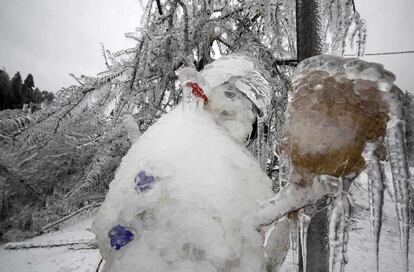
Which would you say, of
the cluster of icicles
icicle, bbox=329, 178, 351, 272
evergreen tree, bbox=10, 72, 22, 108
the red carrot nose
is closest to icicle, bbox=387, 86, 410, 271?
the cluster of icicles

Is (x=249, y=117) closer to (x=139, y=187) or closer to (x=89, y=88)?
(x=139, y=187)

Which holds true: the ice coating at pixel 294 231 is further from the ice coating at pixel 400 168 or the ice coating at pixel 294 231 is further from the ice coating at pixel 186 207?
the ice coating at pixel 400 168

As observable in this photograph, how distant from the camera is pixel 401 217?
0.62 m

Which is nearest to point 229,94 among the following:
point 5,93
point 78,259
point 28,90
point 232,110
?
point 232,110

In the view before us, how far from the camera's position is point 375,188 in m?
0.64

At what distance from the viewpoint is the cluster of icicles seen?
626mm

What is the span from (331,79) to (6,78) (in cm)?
2298

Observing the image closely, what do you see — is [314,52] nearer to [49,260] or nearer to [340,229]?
[340,229]

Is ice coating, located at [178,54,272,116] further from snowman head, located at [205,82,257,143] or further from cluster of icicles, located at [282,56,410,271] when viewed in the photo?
cluster of icicles, located at [282,56,410,271]

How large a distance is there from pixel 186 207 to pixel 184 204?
1 cm

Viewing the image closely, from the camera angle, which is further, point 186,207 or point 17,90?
point 17,90

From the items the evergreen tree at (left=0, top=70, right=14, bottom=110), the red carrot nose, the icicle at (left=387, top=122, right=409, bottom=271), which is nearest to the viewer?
the icicle at (left=387, top=122, right=409, bottom=271)

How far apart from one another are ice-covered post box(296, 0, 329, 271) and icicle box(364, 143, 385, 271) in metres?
1.36

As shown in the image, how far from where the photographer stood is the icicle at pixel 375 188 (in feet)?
2.08
